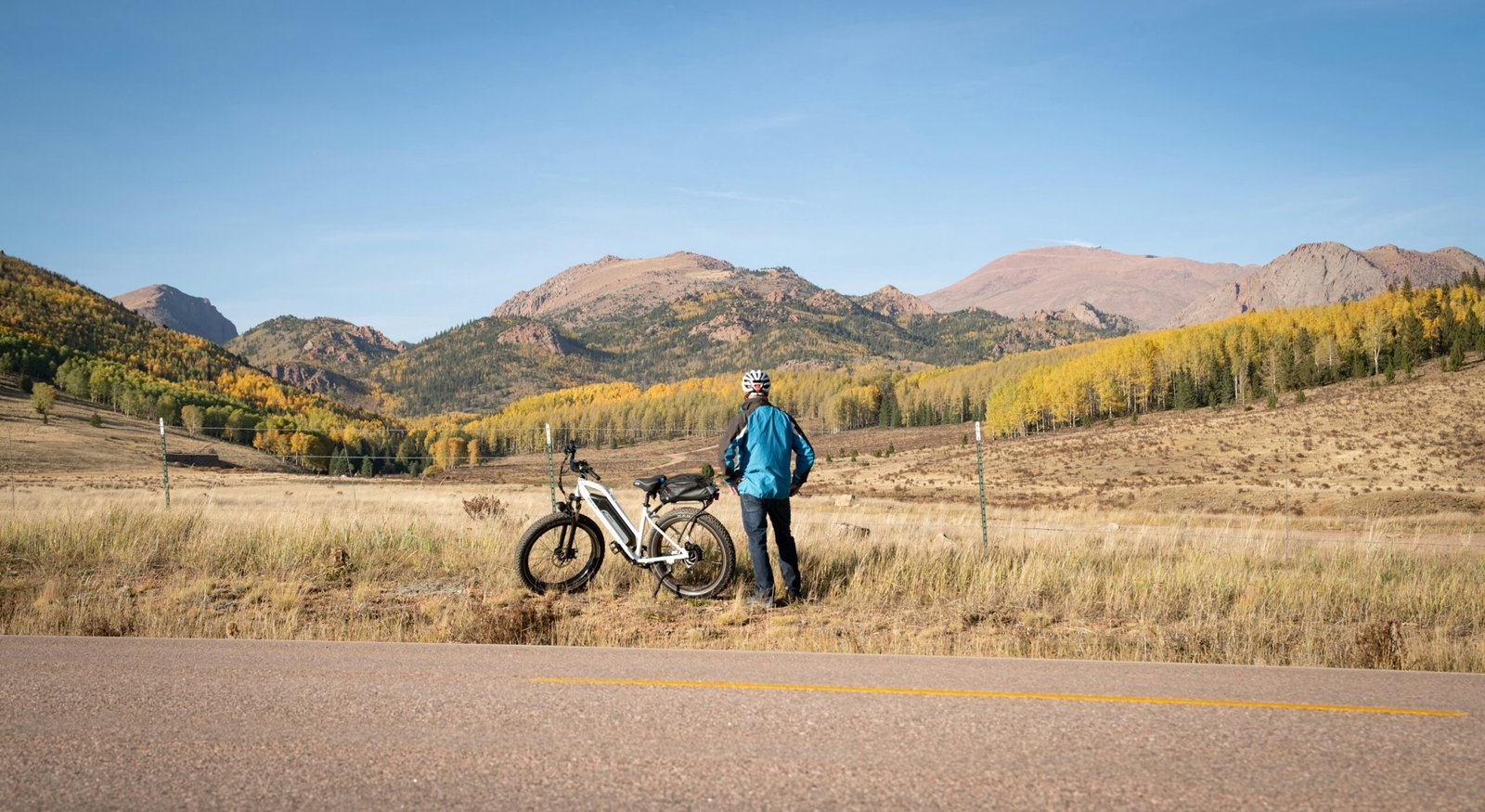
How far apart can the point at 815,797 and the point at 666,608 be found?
5717mm

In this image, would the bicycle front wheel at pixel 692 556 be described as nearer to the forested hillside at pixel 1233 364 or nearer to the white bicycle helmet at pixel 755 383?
the white bicycle helmet at pixel 755 383

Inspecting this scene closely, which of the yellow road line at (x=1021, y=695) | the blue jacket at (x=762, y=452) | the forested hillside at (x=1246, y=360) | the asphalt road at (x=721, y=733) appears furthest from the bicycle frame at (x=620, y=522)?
the forested hillside at (x=1246, y=360)

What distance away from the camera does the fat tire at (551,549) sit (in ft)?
32.9

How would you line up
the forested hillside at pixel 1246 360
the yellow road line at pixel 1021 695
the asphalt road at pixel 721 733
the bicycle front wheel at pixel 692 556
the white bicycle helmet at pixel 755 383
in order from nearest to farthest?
the asphalt road at pixel 721 733, the yellow road line at pixel 1021 695, the white bicycle helmet at pixel 755 383, the bicycle front wheel at pixel 692 556, the forested hillside at pixel 1246 360

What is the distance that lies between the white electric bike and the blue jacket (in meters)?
0.46

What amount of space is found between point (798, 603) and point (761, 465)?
1558 mm

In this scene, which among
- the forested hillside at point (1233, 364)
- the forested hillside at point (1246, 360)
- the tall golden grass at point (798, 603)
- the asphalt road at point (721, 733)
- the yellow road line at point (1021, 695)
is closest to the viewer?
the asphalt road at point (721, 733)

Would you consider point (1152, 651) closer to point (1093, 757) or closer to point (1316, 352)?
point (1093, 757)

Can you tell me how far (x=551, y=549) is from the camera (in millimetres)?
10477

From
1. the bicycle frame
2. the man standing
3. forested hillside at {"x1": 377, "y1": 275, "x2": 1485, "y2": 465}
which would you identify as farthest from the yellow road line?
forested hillside at {"x1": 377, "y1": 275, "x2": 1485, "y2": 465}

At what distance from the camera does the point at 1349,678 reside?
6031 mm

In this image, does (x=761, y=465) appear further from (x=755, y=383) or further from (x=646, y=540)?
(x=646, y=540)

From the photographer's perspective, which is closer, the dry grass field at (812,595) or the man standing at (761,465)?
the dry grass field at (812,595)

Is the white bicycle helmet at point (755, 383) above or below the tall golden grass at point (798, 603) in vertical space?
above
